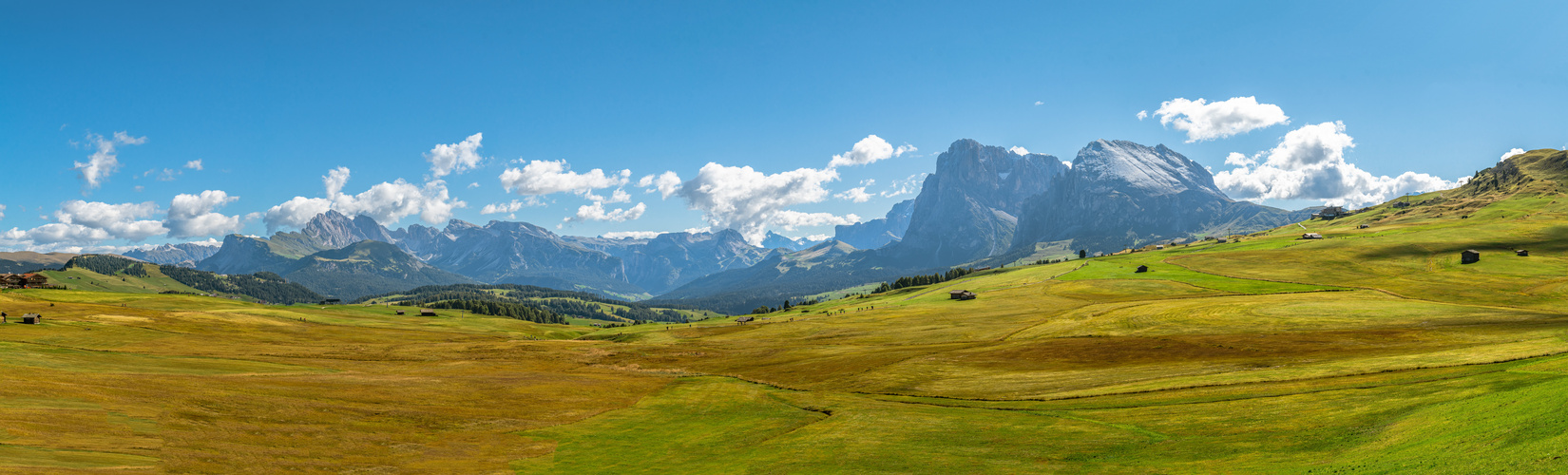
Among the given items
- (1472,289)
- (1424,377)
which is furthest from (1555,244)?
(1424,377)

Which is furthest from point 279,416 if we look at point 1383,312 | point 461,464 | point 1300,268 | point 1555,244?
point 1555,244

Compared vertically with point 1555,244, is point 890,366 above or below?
below

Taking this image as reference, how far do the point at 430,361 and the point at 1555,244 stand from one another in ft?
777

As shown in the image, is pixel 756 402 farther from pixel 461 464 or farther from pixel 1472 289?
pixel 1472 289

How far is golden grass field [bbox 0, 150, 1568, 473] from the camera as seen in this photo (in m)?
32.2

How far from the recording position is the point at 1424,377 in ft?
139

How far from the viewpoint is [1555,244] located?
468ft

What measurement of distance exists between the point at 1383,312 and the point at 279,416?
121 m

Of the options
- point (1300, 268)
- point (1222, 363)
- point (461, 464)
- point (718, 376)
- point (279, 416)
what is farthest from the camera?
point (1300, 268)

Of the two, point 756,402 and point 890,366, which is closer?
point 756,402

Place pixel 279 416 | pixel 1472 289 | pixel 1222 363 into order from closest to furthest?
1. pixel 279 416
2. pixel 1222 363
3. pixel 1472 289

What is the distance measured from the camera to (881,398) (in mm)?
59531

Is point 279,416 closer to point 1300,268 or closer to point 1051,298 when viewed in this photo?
point 1051,298

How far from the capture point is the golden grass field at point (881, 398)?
32156 millimetres
